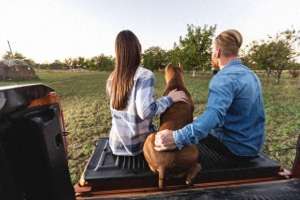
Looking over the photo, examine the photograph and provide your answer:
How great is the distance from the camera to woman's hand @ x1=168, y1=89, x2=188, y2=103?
98.4 inches

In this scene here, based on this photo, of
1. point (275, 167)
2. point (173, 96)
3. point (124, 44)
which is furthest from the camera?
point (173, 96)

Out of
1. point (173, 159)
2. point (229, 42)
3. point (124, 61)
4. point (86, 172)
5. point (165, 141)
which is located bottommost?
point (86, 172)

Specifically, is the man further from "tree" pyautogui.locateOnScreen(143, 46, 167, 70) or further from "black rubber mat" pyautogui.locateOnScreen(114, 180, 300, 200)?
"tree" pyautogui.locateOnScreen(143, 46, 167, 70)

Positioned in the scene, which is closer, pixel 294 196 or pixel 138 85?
pixel 294 196

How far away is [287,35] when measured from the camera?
24.4 m

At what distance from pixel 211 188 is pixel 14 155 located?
1410 mm

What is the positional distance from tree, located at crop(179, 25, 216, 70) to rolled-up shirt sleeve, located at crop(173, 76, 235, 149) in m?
36.0

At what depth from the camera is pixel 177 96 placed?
8.37ft

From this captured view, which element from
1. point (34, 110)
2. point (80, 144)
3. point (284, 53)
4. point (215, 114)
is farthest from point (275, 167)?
point (284, 53)

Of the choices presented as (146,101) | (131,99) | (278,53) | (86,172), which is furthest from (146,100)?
(278,53)

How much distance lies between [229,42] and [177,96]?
69 centimetres

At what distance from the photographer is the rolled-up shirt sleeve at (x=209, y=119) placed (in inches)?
75.0

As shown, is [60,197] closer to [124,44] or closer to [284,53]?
[124,44]

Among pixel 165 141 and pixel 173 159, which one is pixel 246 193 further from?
pixel 165 141
